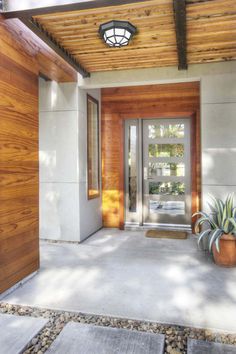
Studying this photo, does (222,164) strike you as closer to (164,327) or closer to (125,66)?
(125,66)

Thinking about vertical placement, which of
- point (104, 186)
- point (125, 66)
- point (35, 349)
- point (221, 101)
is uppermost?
point (125, 66)

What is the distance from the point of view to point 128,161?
554 cm

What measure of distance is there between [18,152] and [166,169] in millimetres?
3258

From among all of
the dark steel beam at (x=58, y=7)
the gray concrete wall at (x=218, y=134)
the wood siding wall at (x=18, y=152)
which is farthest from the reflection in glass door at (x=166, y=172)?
the dark steel beam at (x=58, y=7)

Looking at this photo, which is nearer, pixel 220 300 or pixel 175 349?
pixel 175 349

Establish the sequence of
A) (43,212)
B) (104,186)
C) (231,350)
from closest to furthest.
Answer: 1. (231,350)
2. (43,212)
3. (104,186)

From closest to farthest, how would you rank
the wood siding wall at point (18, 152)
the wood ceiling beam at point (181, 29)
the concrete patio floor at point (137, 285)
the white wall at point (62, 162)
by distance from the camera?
the concrete patio floor at point (137, 285)
the wood ceiling beam at point (181, 29)
the wood siding wall at point (18, 152)
the white wall at point (62, 162)

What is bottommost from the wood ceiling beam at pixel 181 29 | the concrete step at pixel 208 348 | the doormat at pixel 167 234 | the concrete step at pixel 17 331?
the concrete step at pixel 208 348

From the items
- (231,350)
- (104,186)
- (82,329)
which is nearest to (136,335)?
(82,329)

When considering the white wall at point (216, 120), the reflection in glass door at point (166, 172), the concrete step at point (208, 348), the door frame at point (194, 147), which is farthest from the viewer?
the reflection in glass door at point (166, 172)

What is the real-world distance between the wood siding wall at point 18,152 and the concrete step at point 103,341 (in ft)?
2.96

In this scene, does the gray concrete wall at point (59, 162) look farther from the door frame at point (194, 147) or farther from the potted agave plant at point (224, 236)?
the potted agave plant at point (224, 236)

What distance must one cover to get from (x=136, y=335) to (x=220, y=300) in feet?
3.02

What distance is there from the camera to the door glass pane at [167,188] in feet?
17.6
